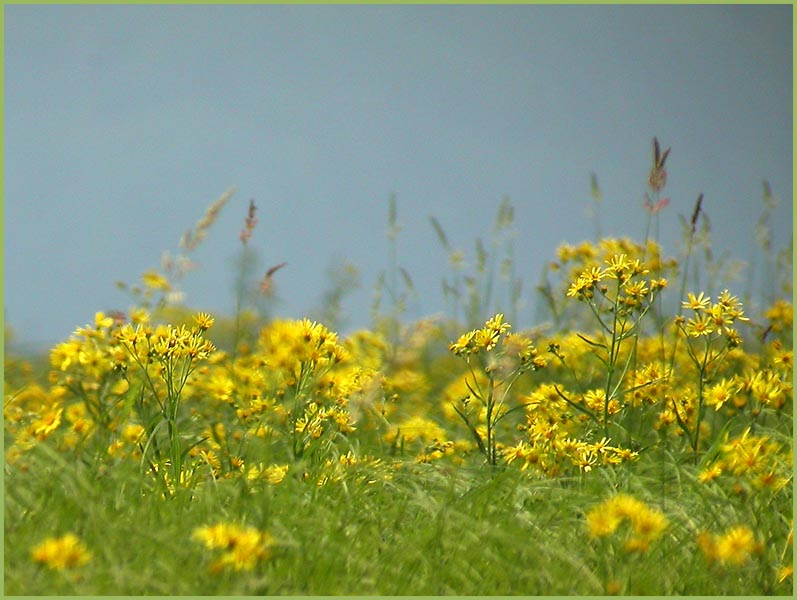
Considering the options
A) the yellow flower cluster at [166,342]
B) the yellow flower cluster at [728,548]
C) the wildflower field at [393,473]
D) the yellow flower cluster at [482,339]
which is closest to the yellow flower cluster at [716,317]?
the wildflower field at [393,473]

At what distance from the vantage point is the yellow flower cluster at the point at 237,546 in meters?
2.07

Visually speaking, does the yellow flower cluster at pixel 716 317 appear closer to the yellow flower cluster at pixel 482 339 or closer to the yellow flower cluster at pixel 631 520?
the yellow flower cluster at pixel 482 339

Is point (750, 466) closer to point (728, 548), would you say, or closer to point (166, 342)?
point (728, 548)

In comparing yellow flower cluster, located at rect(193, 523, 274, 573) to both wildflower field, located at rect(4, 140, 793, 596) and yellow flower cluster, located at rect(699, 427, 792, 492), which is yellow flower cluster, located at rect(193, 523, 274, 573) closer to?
wildflower field, located at rect(4, 140, 793, 596)

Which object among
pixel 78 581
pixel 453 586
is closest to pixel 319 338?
pixel 453 586

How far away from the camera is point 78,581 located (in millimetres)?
2131

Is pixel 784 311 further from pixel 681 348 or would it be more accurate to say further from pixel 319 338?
pixel 319 338

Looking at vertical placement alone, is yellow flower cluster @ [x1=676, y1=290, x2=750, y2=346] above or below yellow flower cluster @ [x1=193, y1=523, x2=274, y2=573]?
above

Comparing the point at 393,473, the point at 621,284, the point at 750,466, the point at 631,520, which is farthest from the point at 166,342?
the point at 750,466

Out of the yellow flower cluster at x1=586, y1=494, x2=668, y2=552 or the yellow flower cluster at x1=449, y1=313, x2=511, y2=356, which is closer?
the yellow flower cluster at x1=586, y1=494, x2=668, y2=552

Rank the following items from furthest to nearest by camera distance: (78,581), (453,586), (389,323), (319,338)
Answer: (389,323) < (319,338) < (453,586) < (78,581)

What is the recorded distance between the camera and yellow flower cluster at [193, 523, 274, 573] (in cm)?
207

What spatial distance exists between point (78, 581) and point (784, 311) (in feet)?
11.1

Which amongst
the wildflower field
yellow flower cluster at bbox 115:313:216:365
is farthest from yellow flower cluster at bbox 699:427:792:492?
yellow flower cluster at bbox 115:313:216:365
